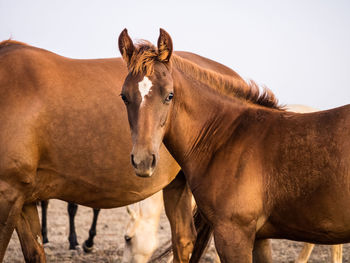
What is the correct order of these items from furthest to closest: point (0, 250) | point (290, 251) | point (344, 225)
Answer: point (290, 251) < point (0, 250) < point (344, 225)

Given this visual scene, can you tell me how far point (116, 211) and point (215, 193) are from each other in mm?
9284

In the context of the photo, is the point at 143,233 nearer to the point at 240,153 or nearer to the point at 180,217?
the point at 180,217

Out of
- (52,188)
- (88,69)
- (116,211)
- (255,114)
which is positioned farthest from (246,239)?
(116,211)

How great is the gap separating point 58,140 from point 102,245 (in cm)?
447

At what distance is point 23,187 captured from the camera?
410 centimetres

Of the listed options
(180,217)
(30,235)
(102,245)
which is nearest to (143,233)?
(180,217)

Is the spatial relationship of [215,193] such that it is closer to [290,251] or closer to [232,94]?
[232,94]

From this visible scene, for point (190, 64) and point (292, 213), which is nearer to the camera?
point (292, 213)

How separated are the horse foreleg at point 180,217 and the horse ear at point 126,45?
6.20ft

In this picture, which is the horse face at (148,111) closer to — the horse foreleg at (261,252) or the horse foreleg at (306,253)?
the horse foreleg at (261,252)

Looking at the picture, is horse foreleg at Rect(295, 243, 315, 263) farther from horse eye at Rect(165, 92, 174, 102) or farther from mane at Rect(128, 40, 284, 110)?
horse eye at Rect(165, 92, 174, 102)

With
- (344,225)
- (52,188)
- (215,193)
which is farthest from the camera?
(52,188)

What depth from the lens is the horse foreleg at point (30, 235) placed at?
4.46 m

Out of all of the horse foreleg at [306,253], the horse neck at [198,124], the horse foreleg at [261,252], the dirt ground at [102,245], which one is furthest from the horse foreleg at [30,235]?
the horse foreleg at [306,253]
